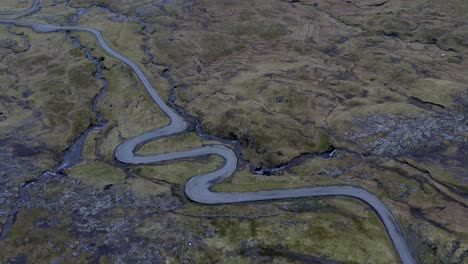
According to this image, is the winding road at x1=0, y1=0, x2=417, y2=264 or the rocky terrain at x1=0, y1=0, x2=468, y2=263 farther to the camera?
the winding road at x1=0, y1=0, x2=417, y2=264

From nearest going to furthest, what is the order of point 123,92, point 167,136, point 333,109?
point 167,136, point 333,109, point 123,92

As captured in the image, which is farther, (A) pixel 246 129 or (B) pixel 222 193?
(A) pixel 246 129

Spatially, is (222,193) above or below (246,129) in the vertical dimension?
below

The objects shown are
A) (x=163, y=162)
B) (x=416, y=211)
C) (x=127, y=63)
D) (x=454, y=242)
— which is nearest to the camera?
(x=454, y=242)

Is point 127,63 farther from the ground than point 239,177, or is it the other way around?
point 127,63

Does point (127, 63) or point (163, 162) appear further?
point (127, 63)

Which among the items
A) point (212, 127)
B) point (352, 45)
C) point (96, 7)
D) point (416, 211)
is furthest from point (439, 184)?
point (96, 7)

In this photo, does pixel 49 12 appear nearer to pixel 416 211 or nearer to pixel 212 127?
pixel 212 127

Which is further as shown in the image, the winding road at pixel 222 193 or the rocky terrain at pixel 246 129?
the winding road at pixel 222 193
